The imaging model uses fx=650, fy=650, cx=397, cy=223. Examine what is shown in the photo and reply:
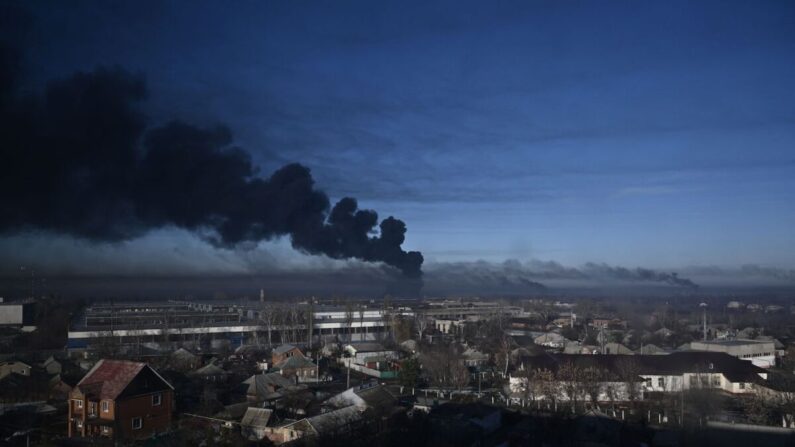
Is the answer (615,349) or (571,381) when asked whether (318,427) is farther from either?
(615,349)

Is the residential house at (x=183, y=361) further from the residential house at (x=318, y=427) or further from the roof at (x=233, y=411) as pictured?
the residential house at (x=318, y=427)

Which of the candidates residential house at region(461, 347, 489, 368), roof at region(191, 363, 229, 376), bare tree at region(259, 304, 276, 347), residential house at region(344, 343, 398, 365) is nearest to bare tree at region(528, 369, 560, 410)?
residential house at region(461, 347, 489, 368)

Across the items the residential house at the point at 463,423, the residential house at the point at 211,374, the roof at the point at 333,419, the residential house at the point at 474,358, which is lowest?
the residential house at the point at 474,358

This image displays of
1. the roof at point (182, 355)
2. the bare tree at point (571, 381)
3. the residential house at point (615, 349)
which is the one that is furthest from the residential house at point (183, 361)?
the residential house at point (615, 349)

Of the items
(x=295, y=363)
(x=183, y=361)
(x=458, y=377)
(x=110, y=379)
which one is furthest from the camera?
(x=183, y=361)

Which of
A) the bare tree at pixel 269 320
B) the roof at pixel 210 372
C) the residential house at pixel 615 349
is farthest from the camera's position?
the bare tree at pixel 269 320

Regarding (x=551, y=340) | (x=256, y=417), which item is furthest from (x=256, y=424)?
(x=551, y=340)
